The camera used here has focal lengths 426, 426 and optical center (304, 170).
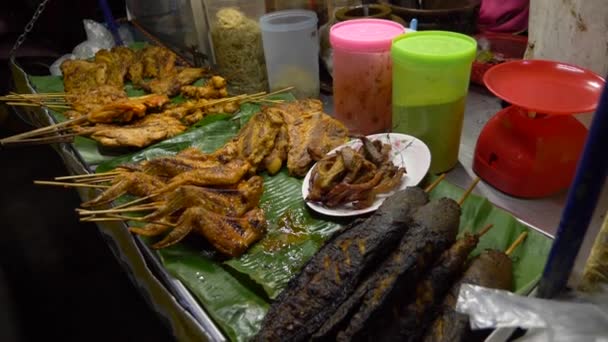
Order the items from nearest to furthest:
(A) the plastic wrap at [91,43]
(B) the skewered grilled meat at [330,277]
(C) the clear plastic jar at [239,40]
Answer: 1. (B) the skewered grilled meat at [330,277]
2. (C) the clear plastic jar at [239,40]
3. (A) the plastic wrap at [91,43]

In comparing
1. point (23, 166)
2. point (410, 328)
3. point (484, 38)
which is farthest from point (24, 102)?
point (484, 38)

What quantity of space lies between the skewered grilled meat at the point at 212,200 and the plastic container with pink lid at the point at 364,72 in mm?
827

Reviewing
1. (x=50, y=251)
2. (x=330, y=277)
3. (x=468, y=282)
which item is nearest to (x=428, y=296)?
(x=468, y=282)

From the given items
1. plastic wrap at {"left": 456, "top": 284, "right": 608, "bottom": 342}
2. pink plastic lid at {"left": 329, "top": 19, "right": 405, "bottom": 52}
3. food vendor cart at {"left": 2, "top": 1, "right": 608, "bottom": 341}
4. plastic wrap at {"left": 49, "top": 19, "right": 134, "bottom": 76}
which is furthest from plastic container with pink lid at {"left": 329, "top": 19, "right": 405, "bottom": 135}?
plastic wrap at {"left": 49, "top": 19, "right": 134, "bottom": 76}

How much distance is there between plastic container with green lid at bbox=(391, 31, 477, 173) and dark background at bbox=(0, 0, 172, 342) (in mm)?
1891

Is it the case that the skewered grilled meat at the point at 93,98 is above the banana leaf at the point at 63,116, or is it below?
above

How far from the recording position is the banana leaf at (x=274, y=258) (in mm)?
1583

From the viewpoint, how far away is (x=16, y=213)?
4332 millimetres

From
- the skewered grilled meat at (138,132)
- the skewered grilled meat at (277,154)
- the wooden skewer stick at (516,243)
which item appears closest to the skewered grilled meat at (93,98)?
the skewered grilled meat at (138,132)

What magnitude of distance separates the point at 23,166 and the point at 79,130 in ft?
9.36

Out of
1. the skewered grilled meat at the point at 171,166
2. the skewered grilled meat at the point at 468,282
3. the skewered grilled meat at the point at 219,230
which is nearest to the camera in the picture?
the skewered grilled meat at the point at 468,282

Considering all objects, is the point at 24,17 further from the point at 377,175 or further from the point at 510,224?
the point at 510,224

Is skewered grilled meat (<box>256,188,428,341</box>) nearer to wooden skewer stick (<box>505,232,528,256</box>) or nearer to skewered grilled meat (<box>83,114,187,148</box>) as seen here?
wooden skewer stick (<box>505,232,528,256</box>)

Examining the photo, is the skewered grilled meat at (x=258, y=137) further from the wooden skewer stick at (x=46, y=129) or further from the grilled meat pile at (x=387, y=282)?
the wooden skewer stick at (x=46, y=129)
